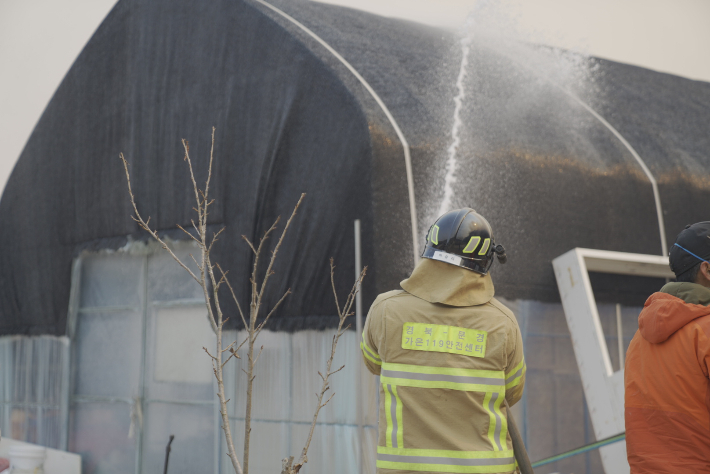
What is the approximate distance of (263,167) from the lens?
18.8 ft

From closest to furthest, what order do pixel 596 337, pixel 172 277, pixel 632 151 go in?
pixel 596 337 → pixel 632 151 → pixel 172 277

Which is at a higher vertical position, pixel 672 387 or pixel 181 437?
pixel 672 387

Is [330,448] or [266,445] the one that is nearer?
[330,448]

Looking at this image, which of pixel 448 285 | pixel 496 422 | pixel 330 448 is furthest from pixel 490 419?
pixel 330 448

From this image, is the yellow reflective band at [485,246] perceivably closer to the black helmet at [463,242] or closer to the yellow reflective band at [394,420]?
the black helmet at [463,242]

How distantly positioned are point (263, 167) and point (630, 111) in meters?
4.15

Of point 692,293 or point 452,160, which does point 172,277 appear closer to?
point 452,160

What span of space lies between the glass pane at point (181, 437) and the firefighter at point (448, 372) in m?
4.11

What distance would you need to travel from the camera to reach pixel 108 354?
7445mm

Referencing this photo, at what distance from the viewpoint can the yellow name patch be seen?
2.38 metres

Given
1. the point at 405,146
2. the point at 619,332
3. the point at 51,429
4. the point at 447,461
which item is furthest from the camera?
the point at 51,429

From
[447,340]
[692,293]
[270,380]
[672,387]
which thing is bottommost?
[270,380]

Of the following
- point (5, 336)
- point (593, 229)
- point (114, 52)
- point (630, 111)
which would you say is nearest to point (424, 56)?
point (593, 229)

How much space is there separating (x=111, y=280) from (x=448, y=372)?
5.92 m
